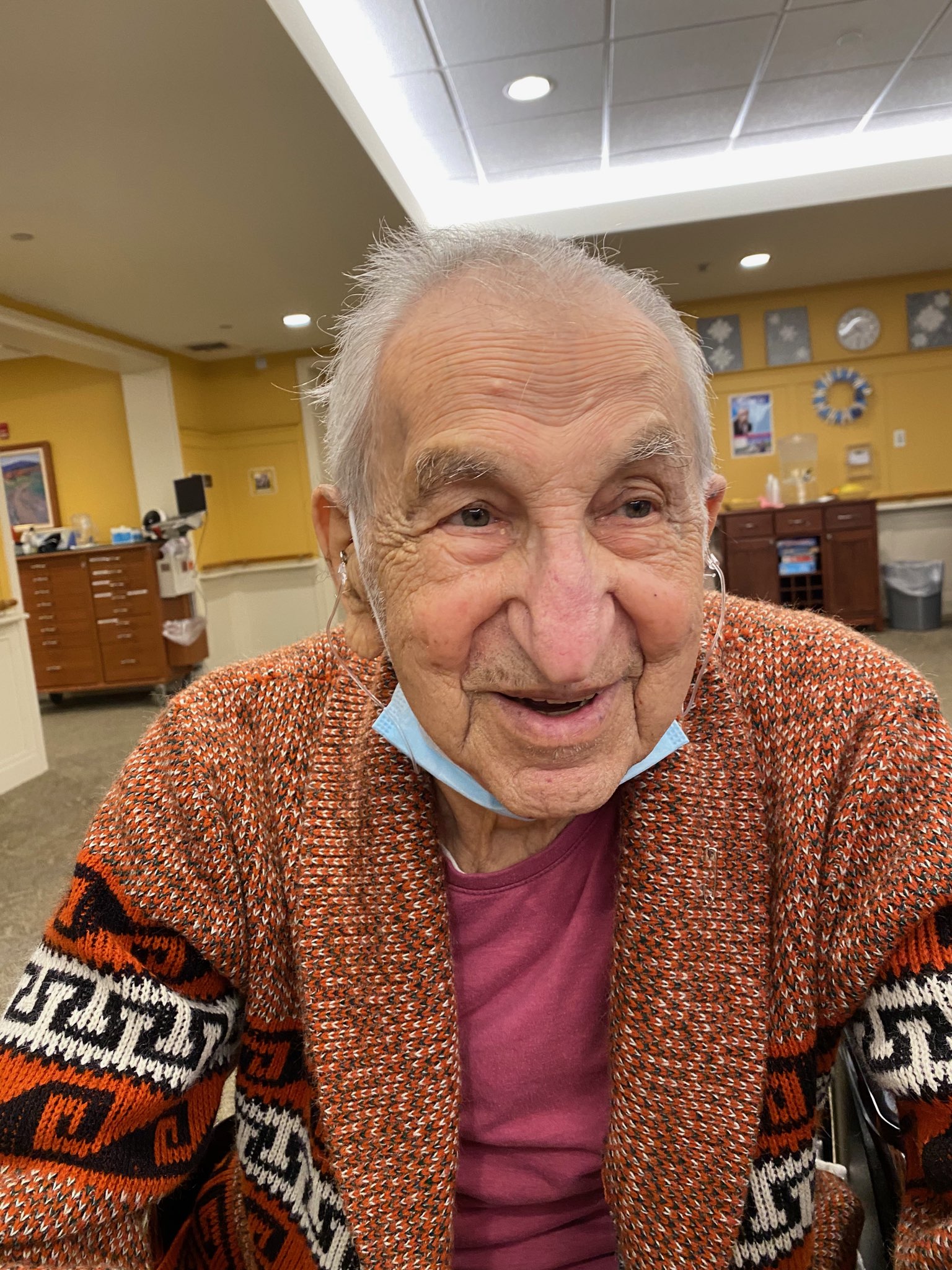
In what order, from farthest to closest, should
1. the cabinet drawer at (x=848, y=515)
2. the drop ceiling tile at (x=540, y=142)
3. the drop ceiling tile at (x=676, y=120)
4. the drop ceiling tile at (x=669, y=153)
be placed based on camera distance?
the cabinet drawer at (x=848, y=515) < the drop ceiling tile at (x=669, y=153) < the drop ceiling tile at (x=540, y=142) < the drop ceiling tile at (x=676, y=120)

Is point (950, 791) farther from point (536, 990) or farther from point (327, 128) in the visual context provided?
point (327, 128)

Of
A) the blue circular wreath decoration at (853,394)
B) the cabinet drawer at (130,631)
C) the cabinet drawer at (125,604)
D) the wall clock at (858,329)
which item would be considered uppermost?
the wall clock at (858,329)

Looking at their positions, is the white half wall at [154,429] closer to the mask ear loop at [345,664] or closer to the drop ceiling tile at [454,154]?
the drop ceiling tile at [454,154]

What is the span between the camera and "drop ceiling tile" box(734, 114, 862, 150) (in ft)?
16.0

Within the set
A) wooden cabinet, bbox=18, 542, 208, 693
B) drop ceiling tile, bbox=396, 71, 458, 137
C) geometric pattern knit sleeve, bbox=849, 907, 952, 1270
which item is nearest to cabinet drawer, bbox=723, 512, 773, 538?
drop ceiling tile, bbox=396, 71, 458, 137

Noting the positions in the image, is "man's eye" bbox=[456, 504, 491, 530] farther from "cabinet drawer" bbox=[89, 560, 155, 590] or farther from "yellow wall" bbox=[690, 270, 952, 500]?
"yellow wall" bbox=[690, 270, 952, 500]

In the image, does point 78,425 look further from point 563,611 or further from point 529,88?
point 563,611

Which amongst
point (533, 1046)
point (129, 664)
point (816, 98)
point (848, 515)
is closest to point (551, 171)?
point (816, 98)

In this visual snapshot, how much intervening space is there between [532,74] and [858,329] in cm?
460

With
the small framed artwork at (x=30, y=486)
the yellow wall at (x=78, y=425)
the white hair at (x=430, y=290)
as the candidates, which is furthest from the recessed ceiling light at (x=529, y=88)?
the small framed artwork at (x=30, y=486)

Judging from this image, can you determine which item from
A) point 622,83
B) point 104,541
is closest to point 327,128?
point 622,83

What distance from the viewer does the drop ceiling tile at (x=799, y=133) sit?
16.0 ft

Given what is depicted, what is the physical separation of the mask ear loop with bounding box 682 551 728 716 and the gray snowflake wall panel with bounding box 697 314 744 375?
7.26 m

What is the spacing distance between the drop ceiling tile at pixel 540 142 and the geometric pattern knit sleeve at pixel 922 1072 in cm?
486
